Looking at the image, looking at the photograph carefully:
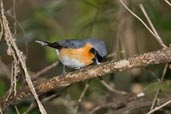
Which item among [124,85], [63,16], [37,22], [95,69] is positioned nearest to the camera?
[95,69]

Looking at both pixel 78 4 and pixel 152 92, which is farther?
pixel 78 4

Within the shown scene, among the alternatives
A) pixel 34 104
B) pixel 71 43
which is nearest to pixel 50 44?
pixel 71 43

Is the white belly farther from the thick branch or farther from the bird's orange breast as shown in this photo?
the thick branch

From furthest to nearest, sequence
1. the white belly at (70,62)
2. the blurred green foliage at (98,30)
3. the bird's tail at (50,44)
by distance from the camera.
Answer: the blurred green foliage at (98,30) → the white belly at (70,62) → the bird's tail at (50,44)

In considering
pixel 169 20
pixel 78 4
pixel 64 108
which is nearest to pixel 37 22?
pixel 78 4

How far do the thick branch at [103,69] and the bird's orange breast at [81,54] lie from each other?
0.59 m

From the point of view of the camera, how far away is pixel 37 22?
150 inches

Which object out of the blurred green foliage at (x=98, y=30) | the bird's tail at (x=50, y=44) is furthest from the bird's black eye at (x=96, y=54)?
the blurred green foliage at (x=98, y=30)

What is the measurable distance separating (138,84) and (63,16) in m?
1.63

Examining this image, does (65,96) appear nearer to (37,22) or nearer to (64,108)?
(64,108)

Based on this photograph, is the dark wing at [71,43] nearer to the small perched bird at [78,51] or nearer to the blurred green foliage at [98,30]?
Result: the small perched bird at [78,51]

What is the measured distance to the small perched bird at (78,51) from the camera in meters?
2.79

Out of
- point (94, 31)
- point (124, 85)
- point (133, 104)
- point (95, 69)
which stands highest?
point (95, 69)

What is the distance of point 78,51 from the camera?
291 cm
